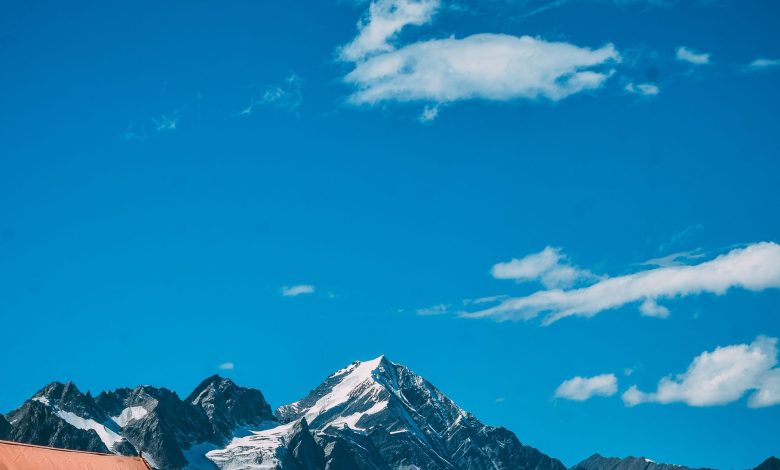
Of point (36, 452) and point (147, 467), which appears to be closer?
point (36, 452)

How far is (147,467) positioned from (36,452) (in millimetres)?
10179

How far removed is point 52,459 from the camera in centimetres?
7200

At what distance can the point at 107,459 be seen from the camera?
251 ft

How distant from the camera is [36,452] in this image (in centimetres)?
7169

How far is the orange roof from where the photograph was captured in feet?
226

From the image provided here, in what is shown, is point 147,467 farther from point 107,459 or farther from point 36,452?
point 36,452

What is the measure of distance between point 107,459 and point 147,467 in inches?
173

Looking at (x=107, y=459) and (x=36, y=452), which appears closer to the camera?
(x=36, y=452)

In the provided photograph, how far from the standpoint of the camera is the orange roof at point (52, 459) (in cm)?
6900

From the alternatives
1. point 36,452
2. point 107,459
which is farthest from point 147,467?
point 36,452
